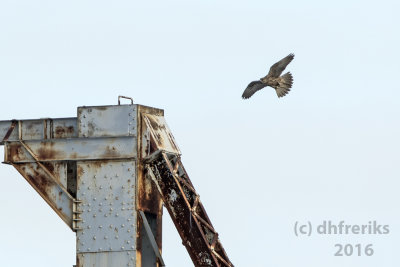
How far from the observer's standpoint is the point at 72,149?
1542 centimetres

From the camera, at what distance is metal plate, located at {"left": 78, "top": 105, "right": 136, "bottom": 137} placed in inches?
603

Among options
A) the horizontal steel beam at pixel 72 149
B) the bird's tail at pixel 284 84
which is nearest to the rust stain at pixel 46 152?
the horizontal steel beam at pixel 72 149

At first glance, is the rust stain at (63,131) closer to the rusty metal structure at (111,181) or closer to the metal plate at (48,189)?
the rusty metal structure at (111,181)

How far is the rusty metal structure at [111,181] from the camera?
15.1m

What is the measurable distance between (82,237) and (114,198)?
66 centimetres

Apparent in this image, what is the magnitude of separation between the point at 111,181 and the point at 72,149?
0.71m

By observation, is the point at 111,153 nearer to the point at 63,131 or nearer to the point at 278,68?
the point at 63,131

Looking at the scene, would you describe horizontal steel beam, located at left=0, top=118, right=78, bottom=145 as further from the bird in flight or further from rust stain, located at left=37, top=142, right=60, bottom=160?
the bird in flight

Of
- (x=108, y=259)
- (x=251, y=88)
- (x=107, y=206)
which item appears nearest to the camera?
(x=108, y=259)

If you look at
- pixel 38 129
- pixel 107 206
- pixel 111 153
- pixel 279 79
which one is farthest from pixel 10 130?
pixel 279 79

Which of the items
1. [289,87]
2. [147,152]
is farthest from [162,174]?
[289,87]

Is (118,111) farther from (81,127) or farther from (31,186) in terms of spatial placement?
(31,186)

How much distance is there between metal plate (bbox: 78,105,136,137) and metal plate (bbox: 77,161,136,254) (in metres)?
0.40

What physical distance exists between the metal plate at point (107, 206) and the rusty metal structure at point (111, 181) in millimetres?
13
